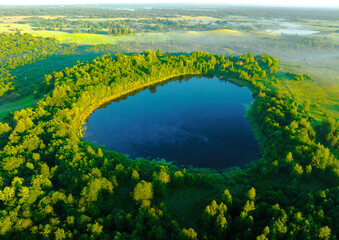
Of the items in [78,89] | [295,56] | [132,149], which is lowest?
[132,149]

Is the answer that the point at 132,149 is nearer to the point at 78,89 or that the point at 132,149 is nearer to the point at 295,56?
the point at 78,89

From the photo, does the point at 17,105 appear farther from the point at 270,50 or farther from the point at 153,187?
the point at 270,50

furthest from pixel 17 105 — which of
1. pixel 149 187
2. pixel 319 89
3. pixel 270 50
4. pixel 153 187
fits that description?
pixel 270 50

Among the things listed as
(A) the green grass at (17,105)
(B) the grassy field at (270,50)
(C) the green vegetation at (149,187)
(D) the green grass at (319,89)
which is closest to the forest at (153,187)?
(C) the green vegetation at (149,187)

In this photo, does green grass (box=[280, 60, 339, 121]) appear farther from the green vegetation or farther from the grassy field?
the green vegetation

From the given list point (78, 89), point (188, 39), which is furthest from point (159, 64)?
point (188, 39)

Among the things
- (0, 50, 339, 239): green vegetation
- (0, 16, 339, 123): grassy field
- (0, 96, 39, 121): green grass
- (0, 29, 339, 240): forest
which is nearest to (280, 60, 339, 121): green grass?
(0, 16, 339, 123): grassy field
